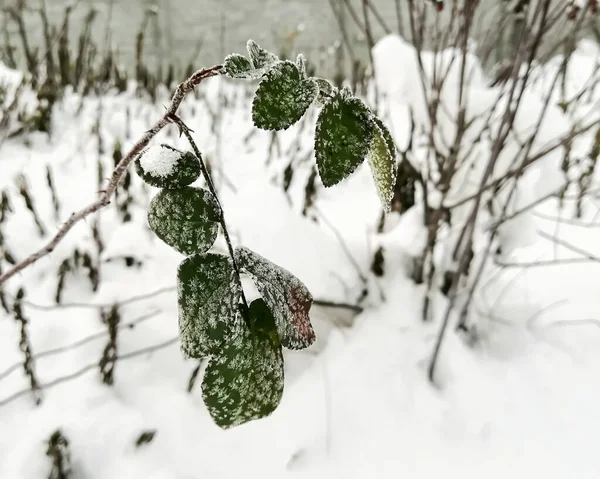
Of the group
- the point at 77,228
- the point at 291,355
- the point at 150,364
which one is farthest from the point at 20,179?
the point at 291,355

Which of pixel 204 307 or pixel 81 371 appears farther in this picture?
pixel 81 371

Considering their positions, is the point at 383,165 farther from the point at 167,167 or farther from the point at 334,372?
the point at 334,372

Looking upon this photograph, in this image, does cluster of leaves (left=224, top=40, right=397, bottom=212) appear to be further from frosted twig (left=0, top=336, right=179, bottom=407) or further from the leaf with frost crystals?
frosted twig (left=0, top=336, right=179, bottom=407)

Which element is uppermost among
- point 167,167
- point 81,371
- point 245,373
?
point 167,167

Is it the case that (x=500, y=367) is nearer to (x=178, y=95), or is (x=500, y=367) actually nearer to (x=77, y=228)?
(x=178, y=95)

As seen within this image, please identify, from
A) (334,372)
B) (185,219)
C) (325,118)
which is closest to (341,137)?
(325,118)

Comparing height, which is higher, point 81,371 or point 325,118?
point 325,118

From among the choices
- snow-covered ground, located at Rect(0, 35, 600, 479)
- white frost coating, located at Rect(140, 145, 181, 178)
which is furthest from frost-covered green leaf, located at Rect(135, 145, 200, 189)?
Answer: snow-covered ground, located at Rect(0, 35, 600, 479)
